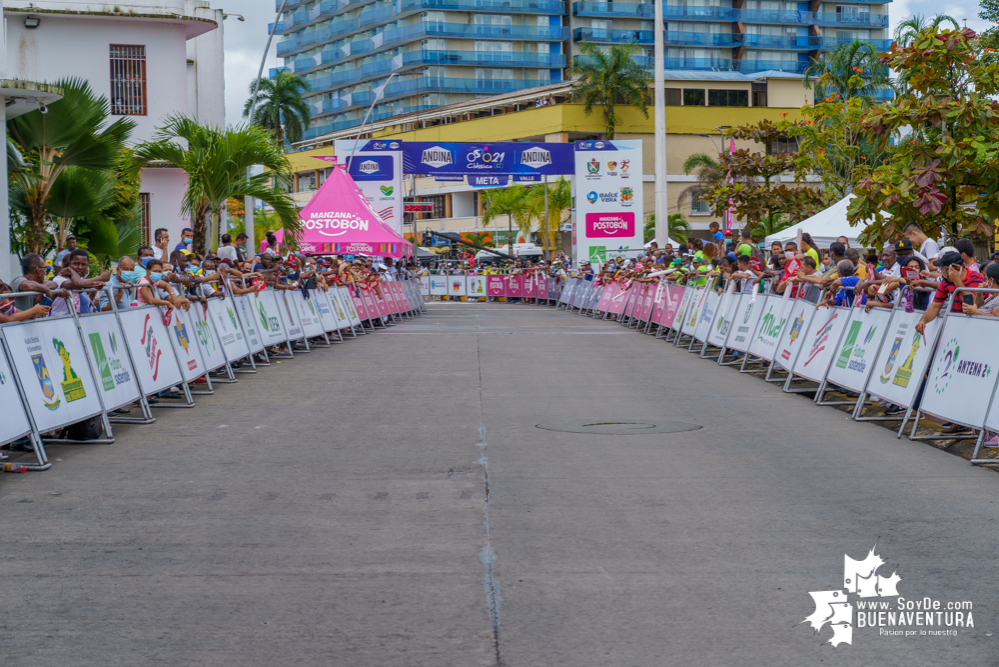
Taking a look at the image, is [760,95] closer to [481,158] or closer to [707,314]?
[481,158]

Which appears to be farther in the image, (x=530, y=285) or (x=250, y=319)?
(x=530, y=285)

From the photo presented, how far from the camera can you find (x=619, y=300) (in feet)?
111

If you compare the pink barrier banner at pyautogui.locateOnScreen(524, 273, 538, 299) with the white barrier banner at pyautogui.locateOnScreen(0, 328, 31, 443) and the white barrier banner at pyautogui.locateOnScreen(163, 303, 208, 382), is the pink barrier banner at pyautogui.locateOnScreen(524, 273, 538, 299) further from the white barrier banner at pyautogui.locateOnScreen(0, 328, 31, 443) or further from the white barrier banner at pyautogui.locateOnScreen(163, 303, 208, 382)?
the white barrier banner at pyautogui.locateOnScreen(0, 328, 31, 443)

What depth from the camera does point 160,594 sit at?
562 centimetres

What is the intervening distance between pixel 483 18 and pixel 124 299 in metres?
99.4

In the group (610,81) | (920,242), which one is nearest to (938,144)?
(920,242)

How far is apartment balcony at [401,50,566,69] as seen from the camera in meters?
107

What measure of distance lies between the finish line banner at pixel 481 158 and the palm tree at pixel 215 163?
2020 cm

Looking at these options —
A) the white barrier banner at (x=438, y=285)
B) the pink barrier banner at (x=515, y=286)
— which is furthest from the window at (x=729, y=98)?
the pink barrier banner at (x=515, y=286)

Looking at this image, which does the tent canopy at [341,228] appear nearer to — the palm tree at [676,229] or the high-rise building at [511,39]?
the palm tree at [676,229]

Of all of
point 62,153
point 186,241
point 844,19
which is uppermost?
point 844,19

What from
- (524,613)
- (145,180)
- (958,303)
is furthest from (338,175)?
(524,613)

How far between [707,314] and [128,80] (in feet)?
57.2

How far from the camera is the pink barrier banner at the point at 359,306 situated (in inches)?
1139
